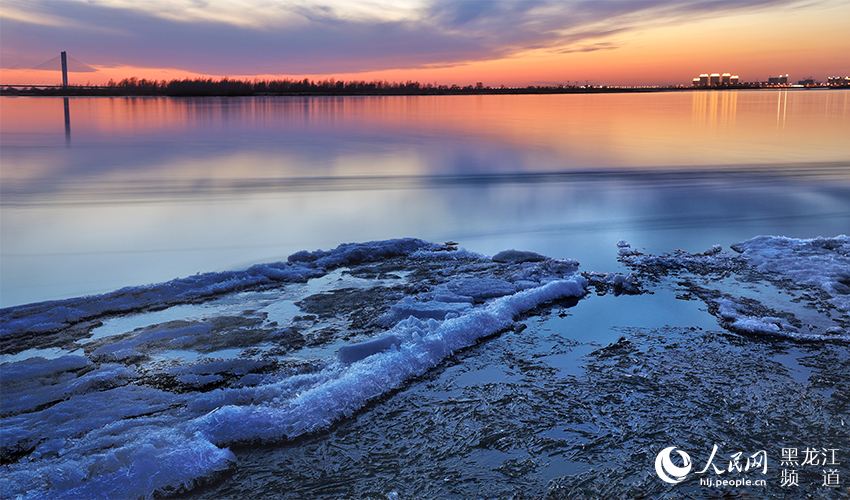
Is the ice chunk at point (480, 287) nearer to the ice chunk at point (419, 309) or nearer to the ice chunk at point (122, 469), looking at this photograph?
the ice chunk at point (419, 309)

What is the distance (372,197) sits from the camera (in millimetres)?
13500

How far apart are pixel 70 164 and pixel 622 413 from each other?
63.2 feet

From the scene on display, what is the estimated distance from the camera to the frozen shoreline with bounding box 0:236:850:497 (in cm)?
348

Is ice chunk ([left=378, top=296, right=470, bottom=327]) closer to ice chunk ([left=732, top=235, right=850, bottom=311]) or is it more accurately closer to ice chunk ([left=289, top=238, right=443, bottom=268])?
ice chunk ([left=289, top=238, right=443, bottom=268])

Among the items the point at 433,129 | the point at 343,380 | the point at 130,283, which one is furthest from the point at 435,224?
the point at 433,129

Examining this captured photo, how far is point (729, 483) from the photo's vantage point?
317cm

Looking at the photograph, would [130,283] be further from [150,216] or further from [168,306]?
[150,216]

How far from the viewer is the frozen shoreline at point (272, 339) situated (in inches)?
137
